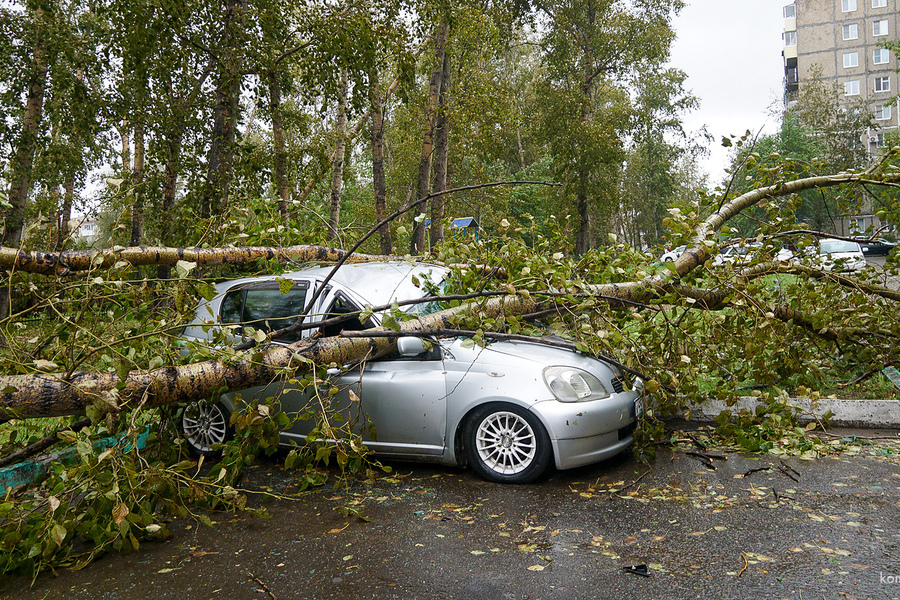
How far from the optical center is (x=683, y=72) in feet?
142

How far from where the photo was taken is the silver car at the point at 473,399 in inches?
Result: 184

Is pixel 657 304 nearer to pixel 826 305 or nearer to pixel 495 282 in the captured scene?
pixel 495 282

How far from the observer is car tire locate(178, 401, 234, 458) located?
18.7 feet

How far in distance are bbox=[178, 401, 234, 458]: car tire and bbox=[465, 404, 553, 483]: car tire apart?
228cm

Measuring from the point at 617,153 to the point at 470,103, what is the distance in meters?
11.4

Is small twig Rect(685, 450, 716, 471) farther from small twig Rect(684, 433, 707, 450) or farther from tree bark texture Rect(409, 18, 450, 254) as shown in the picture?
tree bark texture Rect(409, 18, 450, 254)

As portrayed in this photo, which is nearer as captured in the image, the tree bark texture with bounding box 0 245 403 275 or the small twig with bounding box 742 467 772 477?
the tree bark texture with bounding box 0 245 403 275

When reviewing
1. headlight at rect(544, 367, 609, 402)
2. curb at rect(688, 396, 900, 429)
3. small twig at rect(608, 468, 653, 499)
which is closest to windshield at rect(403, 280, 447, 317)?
headlight at rect(544, 367, 609, 402)

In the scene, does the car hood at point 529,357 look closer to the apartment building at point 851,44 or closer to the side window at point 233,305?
the side window at point 233,305

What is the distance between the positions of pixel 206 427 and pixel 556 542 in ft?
11.6

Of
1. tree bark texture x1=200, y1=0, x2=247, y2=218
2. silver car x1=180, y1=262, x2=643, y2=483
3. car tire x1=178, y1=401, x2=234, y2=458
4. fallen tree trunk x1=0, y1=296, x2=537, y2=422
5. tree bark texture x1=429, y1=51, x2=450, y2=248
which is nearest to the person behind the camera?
fallen tree trunk x1=0, y1=296, x2=537, y2=422

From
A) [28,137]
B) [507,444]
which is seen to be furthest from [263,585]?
[28,137]

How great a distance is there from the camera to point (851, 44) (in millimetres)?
68375

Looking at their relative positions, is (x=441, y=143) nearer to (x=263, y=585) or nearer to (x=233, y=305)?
(x=233, y=305)
